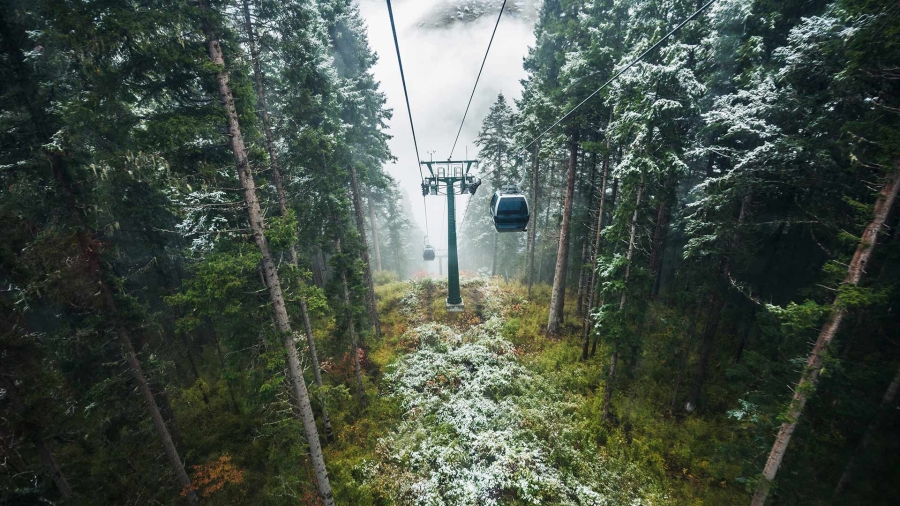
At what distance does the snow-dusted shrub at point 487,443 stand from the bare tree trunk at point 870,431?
495 cm

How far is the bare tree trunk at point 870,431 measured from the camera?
711 cm

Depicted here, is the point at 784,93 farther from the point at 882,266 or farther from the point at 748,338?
the point at 748,338

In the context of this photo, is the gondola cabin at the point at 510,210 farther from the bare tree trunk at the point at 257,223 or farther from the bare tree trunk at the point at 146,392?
the bare tree trunk at the point at 146,392

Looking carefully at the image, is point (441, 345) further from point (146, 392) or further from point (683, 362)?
point (146, 392)

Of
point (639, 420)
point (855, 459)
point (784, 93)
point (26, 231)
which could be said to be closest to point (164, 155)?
point (26, 231)

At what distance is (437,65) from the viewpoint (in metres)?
123

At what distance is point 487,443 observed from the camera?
1021cm

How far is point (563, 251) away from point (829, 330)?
31.7 feet

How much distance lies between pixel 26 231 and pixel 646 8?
1918 centimetres

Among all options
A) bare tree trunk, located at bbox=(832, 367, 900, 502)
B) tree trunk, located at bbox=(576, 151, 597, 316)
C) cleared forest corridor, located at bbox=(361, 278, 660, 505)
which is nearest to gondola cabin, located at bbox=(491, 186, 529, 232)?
tree trunk, located at bbox=(576, 151, 597, 316)

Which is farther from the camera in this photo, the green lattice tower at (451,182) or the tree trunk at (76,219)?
the green lattice tower at (451,182)

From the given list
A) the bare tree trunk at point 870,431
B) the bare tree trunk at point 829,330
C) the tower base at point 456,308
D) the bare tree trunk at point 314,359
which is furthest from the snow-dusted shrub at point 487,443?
the bare tree trunk at point 870,431

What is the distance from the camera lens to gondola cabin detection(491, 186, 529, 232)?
12.1 meters

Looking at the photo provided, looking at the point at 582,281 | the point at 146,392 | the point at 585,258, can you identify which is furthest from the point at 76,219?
the point at 582,281
